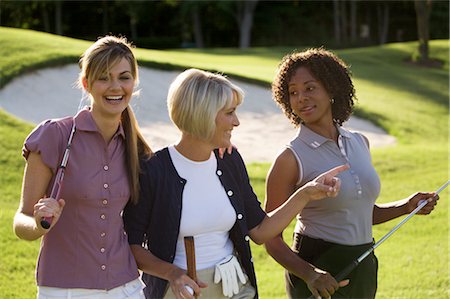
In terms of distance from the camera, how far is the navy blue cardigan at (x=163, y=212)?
295 centimetres

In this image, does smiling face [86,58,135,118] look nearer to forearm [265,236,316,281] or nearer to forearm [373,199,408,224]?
forearm [265,236,316,281]

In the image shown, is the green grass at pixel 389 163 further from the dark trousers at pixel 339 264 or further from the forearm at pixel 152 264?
the forearm at pixel 152 264

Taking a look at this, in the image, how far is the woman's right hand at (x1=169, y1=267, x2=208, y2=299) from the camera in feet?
9.07

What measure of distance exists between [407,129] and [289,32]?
29.2 m

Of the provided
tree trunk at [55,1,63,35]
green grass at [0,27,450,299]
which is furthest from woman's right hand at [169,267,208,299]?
tree trunk at [55,1,63,35]

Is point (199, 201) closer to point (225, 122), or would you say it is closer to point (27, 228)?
point (225, 122)

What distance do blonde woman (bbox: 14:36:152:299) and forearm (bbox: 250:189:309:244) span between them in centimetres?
52

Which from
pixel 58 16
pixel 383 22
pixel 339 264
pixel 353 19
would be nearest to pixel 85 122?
pixel 339 264

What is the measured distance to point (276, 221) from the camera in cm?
315

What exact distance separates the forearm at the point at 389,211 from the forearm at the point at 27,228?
1695 mm

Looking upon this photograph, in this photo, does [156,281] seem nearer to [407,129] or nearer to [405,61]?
[407,129]

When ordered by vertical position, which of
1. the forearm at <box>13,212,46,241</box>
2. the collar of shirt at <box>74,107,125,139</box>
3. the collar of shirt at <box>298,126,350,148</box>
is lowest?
the forearm at <box>13,212,46,241</box>

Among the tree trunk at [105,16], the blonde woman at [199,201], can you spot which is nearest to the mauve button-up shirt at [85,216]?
the blonde woman at [199,201]

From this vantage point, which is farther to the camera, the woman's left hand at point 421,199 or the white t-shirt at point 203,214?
the woman's left hand at point 421,199
